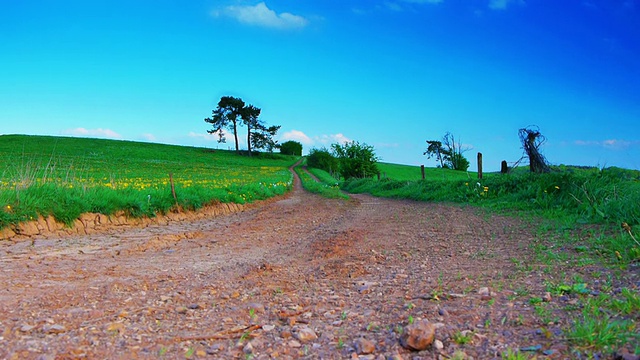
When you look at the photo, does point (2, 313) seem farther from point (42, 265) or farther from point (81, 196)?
point (81, 196)

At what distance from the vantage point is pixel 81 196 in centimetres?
1025

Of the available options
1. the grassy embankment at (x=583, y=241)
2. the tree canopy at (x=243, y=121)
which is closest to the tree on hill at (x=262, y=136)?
the tree canopy at (x=243, y=121)

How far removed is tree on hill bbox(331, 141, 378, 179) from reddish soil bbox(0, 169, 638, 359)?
41.5 metres

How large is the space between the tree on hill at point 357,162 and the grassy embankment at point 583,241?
108 ft

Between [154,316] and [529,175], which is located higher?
[529,175]

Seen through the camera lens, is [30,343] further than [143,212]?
No

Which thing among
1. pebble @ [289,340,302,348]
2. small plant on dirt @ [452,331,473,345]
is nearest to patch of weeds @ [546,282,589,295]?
small plant on dirt @ [452,331,473,345]

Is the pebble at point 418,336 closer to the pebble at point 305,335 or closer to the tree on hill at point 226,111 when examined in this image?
the pebble at point 305,335

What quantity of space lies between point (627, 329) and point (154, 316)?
3605 millimetres

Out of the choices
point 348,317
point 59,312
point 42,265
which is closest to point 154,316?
point 59,312

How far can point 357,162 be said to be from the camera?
50.2 meters

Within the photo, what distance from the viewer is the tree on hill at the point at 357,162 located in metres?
49.8

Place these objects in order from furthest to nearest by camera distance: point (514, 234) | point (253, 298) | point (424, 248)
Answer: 1. point (514, 234)
2. point (424, 248)
3. point (253, 298)

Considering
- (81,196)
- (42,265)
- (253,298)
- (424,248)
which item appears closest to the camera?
(253,298)
